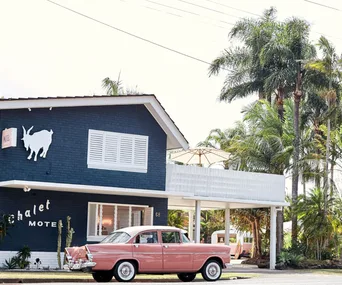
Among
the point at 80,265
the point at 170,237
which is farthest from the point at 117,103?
the point at 80,265

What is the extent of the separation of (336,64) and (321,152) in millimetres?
6009

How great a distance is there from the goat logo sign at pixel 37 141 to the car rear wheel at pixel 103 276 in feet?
20.2

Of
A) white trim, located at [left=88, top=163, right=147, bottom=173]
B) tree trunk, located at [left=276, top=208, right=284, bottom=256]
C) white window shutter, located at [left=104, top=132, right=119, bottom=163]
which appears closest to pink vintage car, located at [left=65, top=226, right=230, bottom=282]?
white trim, located at [left=88, top=163, right=147, bottom=173]

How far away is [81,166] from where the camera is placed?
92.0 ft

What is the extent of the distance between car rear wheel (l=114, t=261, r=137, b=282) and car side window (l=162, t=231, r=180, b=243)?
1338mm

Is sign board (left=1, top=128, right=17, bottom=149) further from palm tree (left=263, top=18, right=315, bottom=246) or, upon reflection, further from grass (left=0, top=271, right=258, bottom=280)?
palm tree (left=263, top=18, right=315, bottom=246)

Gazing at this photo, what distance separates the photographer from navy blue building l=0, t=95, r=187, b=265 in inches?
1050

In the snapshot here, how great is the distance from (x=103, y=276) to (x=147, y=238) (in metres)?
1.70

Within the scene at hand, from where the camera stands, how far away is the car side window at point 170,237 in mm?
22734

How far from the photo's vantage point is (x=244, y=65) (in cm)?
4125

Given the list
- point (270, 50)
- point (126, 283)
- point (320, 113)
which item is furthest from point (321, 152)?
point (126, 283)

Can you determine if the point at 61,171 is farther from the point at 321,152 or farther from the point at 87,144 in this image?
the point at 321,152

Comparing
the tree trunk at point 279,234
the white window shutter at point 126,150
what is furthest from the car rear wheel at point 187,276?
Answer: the tree trunk at point 279,234

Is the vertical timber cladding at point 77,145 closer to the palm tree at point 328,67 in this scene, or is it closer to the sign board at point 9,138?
the sign board at point 9,138
